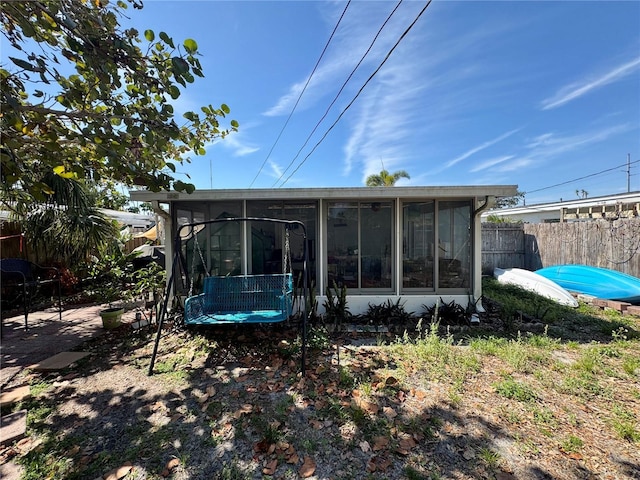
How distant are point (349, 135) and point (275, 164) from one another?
17.5ft

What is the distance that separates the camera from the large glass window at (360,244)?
5160mm

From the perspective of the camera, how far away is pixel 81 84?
9.95 feet

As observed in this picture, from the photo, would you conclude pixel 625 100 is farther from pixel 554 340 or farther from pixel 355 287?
pixel 355 287

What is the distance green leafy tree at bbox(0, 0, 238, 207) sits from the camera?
2393mm

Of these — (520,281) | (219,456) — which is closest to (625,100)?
(520,281)

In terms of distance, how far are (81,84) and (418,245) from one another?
5271 mm

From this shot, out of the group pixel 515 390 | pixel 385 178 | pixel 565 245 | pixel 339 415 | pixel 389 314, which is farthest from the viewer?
pixel 385 178

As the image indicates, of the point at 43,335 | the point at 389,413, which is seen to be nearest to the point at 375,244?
the point at 389,413

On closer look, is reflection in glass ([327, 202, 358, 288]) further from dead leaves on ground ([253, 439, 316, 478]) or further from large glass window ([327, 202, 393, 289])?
dead leaves on ground ([253, 439, 316, 478])

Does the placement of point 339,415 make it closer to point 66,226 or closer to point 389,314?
point 389,314

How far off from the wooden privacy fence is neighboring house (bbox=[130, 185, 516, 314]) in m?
4.78

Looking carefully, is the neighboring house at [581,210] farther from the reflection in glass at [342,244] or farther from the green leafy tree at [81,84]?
the green leafy tree at [81,84]

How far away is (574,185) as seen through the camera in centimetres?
2852

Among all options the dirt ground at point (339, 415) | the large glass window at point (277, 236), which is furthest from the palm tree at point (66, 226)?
the large glass window at point (277, 236)
